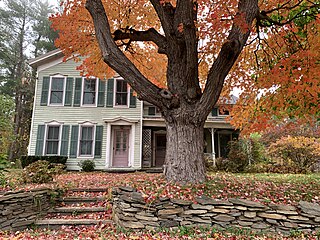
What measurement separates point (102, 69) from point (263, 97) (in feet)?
18.9

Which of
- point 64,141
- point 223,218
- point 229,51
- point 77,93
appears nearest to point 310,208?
point 223,218

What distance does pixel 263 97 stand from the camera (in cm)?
573

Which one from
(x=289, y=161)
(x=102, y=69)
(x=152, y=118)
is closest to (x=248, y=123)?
(x=102, y=69)

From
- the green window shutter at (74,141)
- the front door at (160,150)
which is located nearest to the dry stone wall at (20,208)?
the green window shutter at (74,141)

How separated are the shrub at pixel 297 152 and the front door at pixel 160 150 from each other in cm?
675

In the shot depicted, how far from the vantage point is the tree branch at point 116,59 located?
4.39 m

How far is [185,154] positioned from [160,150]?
1005 centimetres

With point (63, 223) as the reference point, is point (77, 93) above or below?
above

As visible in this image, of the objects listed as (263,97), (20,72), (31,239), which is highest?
(20,72)

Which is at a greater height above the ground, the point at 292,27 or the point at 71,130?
the point at 292,27

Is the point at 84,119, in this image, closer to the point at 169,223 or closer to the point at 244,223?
the point at 169,223

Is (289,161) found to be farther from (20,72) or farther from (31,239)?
(20,72)

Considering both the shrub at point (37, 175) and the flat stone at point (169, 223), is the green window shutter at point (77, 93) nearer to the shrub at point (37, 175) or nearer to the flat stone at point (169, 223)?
the shrub at point (37, 175)

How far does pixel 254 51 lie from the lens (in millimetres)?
6168
